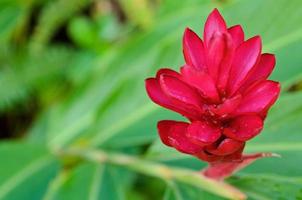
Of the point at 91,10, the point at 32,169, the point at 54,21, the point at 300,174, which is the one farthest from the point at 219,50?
the point at 91,10

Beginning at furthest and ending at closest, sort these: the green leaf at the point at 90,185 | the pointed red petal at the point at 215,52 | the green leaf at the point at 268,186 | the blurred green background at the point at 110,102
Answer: the green leaf at the point at 90,185, the blurred green background at the point at 110,102, the green leaf at the point at 268,186, the pointed red petal at the point at 215,52

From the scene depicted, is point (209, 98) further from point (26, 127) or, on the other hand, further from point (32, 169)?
point (26, 127)

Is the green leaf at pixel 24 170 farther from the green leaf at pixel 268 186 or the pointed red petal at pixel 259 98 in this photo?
the pointed red petal at pixel 259 98

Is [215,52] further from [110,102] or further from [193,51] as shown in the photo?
[110,102]

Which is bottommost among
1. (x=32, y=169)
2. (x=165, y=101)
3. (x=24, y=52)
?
(x=32, y=169)

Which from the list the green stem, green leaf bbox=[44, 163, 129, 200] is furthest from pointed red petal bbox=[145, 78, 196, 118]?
green leaf bbox=[44, 163, 129, 200]

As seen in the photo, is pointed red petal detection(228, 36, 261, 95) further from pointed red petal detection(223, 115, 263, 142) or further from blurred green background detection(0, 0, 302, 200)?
blurred green background detection(0, 0, 302, 200)

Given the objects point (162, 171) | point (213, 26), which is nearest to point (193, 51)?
point (213, 26)

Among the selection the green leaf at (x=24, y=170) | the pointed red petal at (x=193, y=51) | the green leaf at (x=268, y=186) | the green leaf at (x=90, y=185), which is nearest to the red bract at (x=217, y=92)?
the pointed red petal at (x=193, y=51)
